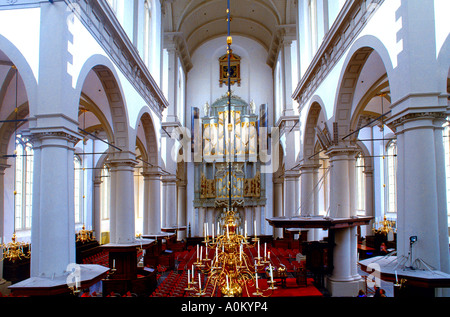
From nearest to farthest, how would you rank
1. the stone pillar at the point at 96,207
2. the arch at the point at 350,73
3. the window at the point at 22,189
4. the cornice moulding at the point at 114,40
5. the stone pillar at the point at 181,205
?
the arch at the point at 350,73 → the cornice moulding at the point at 114,40 → the window at the point at 22,189 → the stone pillar at the point at 96,207 → the stone pillar at the point at 181,205

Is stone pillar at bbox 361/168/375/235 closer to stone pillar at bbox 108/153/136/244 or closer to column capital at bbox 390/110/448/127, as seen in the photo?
stone pillar at bbox 108/153/136/244

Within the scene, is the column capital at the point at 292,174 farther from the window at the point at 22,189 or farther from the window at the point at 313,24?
the window at the point at 22,189

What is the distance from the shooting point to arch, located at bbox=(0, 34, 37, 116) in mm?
7715

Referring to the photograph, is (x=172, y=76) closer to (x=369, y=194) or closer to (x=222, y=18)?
(x=222, y=18)

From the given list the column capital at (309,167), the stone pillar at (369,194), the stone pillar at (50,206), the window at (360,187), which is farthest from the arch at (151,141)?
the window at (360,187)

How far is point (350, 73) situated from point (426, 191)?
4971 millimetres

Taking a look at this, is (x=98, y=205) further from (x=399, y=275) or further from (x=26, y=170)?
(x=399, y=275)

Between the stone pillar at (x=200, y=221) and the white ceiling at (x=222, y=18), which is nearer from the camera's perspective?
the white ceiling at (x=222, y=18)

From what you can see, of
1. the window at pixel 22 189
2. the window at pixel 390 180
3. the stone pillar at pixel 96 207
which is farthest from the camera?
the stone pillar at pixel 96 207

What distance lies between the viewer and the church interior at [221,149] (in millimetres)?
6812

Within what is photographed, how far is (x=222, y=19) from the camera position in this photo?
26.1m

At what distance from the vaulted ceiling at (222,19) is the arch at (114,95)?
29.8 feet

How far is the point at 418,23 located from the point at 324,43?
553cm

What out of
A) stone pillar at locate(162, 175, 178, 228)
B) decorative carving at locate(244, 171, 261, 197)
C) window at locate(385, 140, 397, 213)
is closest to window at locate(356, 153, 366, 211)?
window at locate(385, 140, 397, 213)
